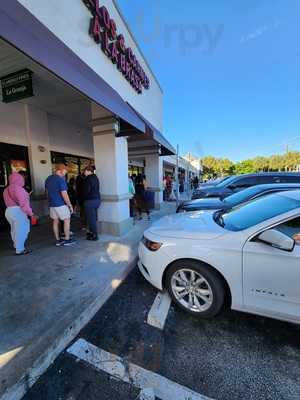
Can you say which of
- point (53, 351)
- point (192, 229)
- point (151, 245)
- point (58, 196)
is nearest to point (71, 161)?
point (58, 196)

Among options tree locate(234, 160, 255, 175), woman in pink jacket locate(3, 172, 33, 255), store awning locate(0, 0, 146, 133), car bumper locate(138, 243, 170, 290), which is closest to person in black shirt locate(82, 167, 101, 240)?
woman in pink jacket locate(3, 172, 33, 255)

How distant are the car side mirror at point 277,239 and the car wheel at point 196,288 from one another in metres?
0.70

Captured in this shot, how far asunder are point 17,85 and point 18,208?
243cm

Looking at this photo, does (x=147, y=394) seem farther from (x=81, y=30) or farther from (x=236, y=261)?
(x=81, y=30)

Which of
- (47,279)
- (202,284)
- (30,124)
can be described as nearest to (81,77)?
(47,279)

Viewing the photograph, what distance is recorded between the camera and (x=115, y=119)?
16.4 feet

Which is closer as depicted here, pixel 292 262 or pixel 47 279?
pixel 292 262

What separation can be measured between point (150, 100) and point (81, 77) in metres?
7.07

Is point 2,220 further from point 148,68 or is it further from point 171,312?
point 148,68

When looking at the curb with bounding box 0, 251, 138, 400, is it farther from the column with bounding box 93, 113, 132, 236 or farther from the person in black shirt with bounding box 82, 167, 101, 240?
the column with bounding box 93, 113, 132, 236

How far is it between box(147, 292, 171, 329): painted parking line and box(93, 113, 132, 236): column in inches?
107

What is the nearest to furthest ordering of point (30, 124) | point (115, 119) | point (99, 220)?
point (115, 119), point (99, 220), point (30, 124)

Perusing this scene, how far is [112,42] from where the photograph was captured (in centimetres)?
555

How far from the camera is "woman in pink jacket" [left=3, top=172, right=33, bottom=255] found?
3719mm
